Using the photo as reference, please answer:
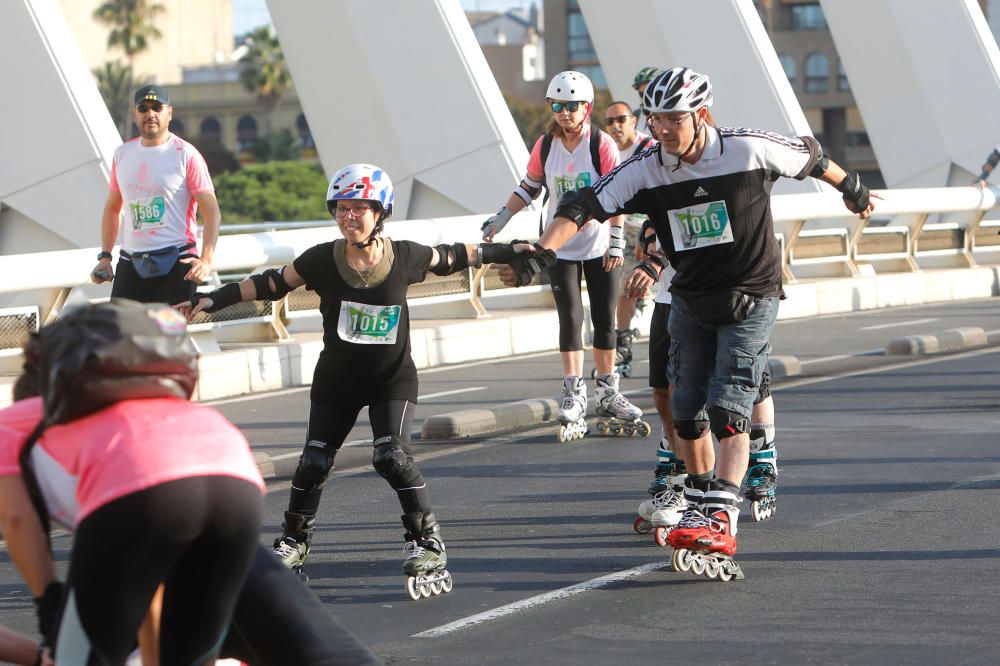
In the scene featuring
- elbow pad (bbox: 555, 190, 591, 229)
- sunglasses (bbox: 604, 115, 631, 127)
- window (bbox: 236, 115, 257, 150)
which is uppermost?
window (bbox: 236, 115, 257, 150)

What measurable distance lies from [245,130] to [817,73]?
40919 mm

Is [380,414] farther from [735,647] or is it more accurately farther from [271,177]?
[271,177]

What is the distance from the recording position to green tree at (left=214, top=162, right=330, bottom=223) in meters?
85.9

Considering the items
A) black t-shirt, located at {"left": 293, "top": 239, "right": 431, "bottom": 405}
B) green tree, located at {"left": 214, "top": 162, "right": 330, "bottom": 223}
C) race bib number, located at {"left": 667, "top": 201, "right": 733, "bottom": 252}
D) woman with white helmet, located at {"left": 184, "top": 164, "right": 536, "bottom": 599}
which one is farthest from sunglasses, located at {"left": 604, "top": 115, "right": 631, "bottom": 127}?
green tree, located at {"left": 214, "top": 162, "right": 330, "bottom": 223}

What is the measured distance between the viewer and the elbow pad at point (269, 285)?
7.18 meters

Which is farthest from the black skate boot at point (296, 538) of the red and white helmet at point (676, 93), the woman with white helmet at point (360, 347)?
the red and white helmet at point (676, 93)

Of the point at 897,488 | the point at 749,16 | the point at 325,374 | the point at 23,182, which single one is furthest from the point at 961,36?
Answer: the point at 325,374

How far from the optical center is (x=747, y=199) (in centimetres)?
736

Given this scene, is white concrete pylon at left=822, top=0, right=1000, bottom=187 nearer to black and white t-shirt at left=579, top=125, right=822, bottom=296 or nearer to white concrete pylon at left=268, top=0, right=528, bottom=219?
white concrete pylon at left=268, top=0, right=528, bottom=219

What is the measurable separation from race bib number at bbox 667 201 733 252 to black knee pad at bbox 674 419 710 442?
702mm

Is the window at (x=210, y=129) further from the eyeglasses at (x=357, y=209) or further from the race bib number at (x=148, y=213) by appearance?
the eyeglasses at (x=357, y=209)

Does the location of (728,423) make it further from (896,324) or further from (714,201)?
(896,324)

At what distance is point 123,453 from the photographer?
3650 millimetres

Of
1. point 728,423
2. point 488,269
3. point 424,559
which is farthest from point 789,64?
point 424,559
